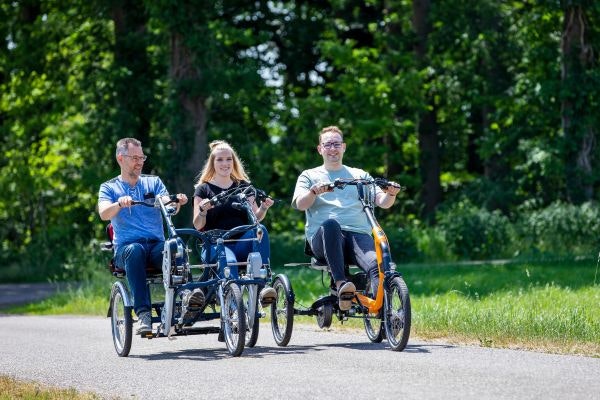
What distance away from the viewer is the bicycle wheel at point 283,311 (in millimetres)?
11047

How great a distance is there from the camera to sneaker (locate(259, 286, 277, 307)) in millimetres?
10680

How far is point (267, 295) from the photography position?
10.7m

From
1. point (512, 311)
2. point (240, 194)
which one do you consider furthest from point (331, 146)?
point (512, 311)

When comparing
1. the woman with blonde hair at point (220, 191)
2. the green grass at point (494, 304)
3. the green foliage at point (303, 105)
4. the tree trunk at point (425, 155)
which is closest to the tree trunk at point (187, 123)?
the green foliage at point (303, 105)

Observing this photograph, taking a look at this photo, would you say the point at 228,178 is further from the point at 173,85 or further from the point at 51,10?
the point at 51,10

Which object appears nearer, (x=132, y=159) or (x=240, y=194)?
(x=240, y=194)

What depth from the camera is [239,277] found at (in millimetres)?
11102

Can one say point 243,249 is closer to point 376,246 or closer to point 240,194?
point 240,194

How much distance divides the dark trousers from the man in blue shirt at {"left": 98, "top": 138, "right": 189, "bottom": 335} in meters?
1.29

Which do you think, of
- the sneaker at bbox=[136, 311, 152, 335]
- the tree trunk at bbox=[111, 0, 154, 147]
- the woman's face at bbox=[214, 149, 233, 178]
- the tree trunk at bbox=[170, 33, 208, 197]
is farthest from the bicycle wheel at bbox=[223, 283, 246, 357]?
the tree trunk at bbox=[111, 0, 154, 147]

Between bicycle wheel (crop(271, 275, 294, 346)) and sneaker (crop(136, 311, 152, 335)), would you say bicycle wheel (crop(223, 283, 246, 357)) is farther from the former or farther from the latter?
sneaker (crop(136, 311, 152, 335))

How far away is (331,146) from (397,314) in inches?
71.6

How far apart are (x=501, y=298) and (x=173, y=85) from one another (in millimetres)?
14036

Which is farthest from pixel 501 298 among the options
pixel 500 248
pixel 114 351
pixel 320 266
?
pixel 500 248
